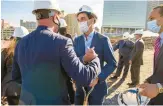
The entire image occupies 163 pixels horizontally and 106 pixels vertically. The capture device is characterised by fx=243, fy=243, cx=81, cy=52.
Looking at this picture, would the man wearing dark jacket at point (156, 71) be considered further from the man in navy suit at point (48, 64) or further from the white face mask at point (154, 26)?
the man in navy suit at point (48, 64)

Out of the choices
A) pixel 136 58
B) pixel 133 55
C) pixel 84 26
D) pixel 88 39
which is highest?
pixel 84 26

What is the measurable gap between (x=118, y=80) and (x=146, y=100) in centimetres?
675

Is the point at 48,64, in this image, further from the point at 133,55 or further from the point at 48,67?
the point at 133,55

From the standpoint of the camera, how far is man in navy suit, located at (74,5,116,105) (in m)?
2.94

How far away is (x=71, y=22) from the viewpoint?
15.2m

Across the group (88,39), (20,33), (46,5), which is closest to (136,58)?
(88,39)

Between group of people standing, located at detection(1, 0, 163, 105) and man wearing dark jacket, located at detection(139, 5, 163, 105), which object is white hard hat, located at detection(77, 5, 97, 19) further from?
group of people standing, located at detection(1, 0, 163, 105)

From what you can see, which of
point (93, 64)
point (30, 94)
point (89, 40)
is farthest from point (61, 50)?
point (89, 40)

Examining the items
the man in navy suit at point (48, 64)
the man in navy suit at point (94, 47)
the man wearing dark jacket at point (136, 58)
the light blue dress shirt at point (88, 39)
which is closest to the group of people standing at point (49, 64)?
the man in navy suit at point (48, 64)

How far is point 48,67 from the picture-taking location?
1.83 m

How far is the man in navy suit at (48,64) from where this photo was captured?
5.97 ft

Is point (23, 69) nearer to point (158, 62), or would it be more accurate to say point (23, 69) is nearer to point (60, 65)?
point (60, 65)

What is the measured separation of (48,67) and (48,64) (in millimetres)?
24

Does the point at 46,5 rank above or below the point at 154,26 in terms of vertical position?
above
